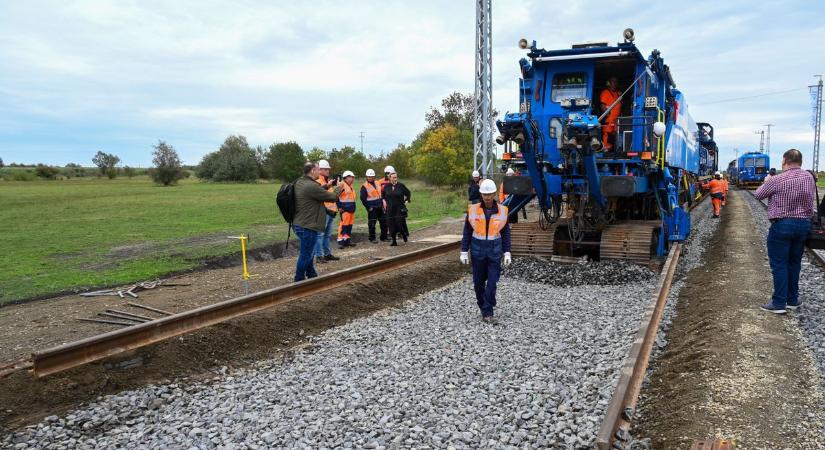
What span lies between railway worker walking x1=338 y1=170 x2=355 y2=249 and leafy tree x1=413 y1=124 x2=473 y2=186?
23.0 metres

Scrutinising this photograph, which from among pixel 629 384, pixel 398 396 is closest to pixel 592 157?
pixel 629 384

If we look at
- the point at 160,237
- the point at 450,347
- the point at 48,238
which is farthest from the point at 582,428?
the point at 48,238

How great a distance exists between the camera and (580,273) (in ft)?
31.1

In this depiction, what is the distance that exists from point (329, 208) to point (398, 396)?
7229 mm

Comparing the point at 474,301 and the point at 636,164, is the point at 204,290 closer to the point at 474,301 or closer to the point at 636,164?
the point at 474,301

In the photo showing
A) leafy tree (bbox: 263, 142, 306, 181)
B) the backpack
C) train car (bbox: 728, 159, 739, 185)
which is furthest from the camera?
leafy tree (bbox: 263, 142, 306, 181)

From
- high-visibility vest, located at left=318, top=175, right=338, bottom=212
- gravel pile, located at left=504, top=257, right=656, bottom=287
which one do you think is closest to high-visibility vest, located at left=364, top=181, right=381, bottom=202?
high-visibility vest, located at left=318, top=175, right=338, bottom=212

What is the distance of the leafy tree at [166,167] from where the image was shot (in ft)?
219

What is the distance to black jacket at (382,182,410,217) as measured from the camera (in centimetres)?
1304

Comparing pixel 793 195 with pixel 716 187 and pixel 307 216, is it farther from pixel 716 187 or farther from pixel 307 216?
pixel 716 187

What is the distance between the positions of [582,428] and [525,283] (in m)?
5.26

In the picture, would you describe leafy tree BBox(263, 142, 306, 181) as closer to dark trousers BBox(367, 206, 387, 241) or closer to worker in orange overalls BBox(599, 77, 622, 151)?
dark trousers BBox(367, 206, 387, 241)

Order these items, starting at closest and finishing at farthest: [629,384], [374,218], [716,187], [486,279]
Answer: [629,384] → [486,279] → [374,218] → [716,187]

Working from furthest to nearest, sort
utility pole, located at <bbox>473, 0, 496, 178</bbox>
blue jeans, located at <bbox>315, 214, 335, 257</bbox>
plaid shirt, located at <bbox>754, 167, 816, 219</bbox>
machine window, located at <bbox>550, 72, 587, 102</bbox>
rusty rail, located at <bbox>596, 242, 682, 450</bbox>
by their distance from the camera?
utility pole, located at <bbox>473, 0, 496, 178</bbox>
blue jeans, located at <bbox>315, 214, 335, 257</bbox>
machine window, located at <bbox>550, 72, 587, 102</bbox>
plaid shirt, located at <bbox>754, 167, 816, 219</bbox>
rusty rail, located at <bbox>596, 242, 682, 450</bbox>
